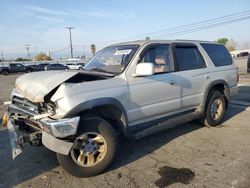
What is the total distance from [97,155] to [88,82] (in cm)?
105

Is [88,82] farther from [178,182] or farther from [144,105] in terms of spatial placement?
[178,182]

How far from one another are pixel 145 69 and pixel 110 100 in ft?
2.37

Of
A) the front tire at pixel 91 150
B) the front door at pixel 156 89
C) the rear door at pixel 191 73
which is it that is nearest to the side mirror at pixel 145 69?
the front door at pixel 156 89

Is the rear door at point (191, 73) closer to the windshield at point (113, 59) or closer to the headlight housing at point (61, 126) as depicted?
the windshield at point (113, 59)

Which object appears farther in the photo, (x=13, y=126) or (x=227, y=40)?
(x=227, y=40)

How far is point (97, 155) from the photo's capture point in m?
3.72

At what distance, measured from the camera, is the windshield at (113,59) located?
13.9ft

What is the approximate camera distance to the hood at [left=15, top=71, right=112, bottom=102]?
3469mm

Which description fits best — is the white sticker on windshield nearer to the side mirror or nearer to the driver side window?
the driver side window

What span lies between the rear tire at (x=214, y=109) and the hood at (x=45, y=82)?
271 centimetres

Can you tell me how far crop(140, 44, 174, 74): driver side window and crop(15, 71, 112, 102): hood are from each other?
898mm

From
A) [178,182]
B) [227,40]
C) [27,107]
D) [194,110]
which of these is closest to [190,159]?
[178,182]

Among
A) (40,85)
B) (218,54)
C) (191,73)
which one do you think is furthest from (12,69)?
(40,85)

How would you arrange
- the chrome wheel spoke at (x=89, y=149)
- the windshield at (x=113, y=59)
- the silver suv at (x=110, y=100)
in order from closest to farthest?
the silver suv at (x=110, y=100) < the chrome wheel spoke at (x=89, y=149) < the windshield at (x=113, y=59)
